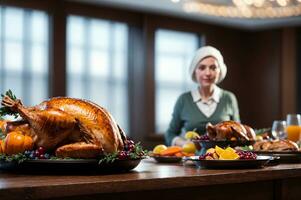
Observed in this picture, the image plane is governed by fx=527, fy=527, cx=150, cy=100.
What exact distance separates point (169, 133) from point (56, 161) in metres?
1.94

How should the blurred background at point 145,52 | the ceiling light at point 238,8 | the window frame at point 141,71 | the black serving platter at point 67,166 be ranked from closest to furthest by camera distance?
the black serving platter at point 67,166 < the ceiling light at point 238,8 < the blurred background at point 145,52 < the window frame at point 141,71

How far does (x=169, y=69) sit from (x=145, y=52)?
51 centimetres

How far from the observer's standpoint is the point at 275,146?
221 centimetres

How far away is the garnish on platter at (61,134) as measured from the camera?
1487 millimetres

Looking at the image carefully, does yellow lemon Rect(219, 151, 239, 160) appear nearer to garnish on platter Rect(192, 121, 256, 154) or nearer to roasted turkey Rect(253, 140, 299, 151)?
garnish on platter Rect(192, 121, 256, 154)

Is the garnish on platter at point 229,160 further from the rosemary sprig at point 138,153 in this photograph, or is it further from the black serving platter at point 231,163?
the rosemary sprig at point 138,153

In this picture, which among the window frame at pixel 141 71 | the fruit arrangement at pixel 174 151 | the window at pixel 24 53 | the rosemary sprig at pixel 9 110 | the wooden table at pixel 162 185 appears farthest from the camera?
the window frame at pixel 141 71

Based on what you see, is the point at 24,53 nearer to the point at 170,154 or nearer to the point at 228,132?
the point at 170,154

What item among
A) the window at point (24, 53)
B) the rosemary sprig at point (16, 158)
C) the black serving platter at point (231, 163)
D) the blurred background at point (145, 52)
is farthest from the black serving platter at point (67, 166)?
the window at point (24, 53)

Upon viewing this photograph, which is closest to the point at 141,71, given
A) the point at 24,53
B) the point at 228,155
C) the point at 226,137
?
the point at 24,53

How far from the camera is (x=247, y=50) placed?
25.1ft

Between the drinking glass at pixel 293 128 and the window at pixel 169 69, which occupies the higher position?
the window at pixel 169 69

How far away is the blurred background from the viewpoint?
5477mm

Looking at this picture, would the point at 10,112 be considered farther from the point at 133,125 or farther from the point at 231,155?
the point at 133,125
